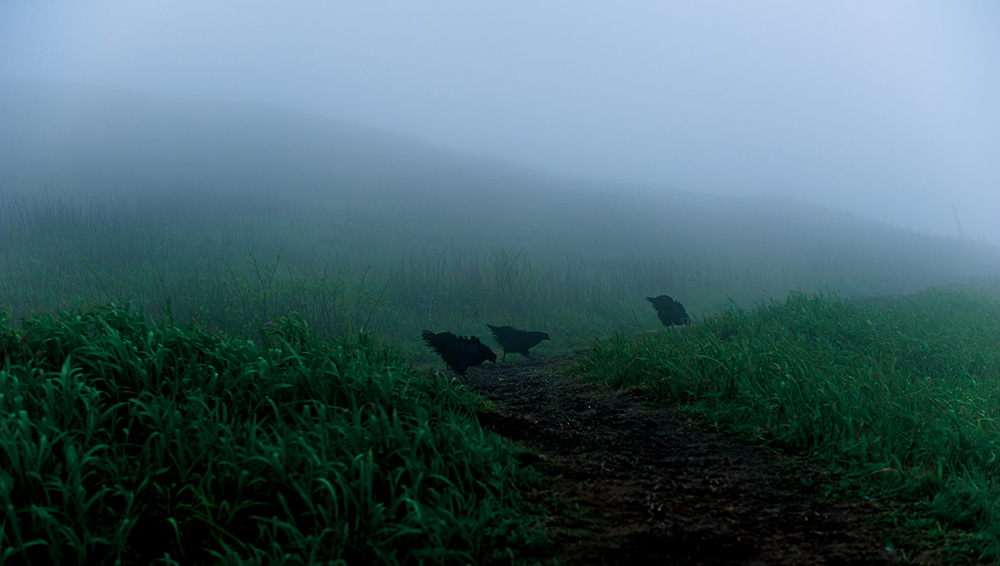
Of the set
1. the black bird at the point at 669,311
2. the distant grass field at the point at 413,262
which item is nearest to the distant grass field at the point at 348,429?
the distant grass field at the point at 413,262

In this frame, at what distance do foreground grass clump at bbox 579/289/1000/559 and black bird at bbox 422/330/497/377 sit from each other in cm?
127

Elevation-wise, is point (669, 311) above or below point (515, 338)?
above

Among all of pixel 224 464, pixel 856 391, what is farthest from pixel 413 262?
pixel 224 464

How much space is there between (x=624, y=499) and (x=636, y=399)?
2.43 m

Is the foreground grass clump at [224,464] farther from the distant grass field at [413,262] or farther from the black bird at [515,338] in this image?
the black bird at [515,338]

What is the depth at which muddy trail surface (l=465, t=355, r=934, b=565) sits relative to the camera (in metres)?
2.81

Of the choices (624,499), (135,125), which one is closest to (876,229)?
(624,499)

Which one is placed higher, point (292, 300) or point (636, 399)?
point (636, 399)

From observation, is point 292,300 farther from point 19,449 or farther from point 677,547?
point 677,547

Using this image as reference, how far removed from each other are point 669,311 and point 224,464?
8.77 m

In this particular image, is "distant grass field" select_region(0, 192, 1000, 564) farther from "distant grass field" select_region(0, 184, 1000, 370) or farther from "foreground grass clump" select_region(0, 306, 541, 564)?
"distant grass field" select_region(0, 184, 1000, 370)

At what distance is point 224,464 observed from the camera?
9.87 feet

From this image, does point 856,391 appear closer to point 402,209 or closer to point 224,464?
point 224,464

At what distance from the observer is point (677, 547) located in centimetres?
281
